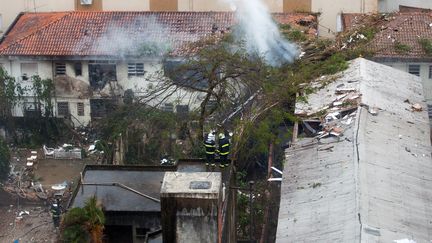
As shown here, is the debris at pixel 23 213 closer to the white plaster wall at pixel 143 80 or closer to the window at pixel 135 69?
the white plaster wall at pixel 143 80

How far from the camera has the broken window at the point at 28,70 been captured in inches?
1070

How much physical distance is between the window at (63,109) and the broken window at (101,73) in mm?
1261

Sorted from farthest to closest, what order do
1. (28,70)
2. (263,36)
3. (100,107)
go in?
(28,70)
(100,107)
(263,36)

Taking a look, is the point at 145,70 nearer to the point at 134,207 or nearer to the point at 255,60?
the point at 255,60

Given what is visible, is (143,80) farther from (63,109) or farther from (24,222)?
(24,222)

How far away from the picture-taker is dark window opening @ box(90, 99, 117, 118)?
88.3 feet

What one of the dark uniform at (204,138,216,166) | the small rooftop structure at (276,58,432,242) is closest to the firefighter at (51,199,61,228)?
the small rooftop structure at (276,58,432,242)

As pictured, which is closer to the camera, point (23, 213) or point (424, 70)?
point (23, 213)

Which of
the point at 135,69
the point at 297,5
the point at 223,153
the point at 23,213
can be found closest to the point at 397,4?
the point at 297,5

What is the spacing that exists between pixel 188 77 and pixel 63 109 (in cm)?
638

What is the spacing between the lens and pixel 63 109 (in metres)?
27.4

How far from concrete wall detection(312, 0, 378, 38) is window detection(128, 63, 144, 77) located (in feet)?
25.3

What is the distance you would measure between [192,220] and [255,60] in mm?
11504

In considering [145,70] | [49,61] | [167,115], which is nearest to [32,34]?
[49,61]
